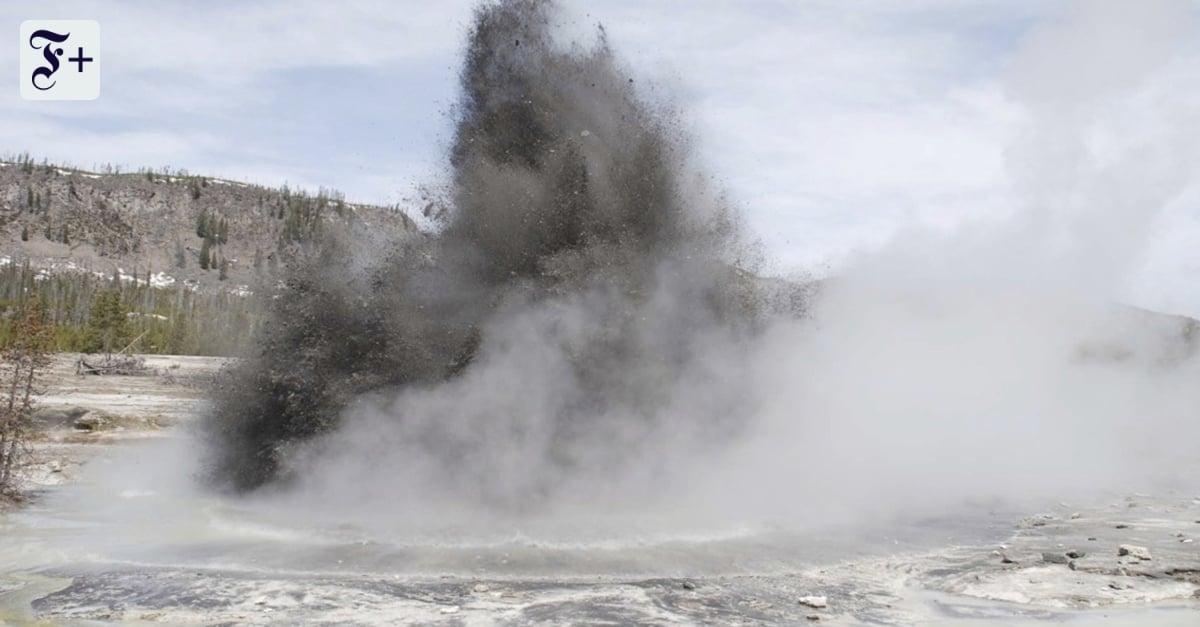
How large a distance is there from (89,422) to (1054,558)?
2943cm

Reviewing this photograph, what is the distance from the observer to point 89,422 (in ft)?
107

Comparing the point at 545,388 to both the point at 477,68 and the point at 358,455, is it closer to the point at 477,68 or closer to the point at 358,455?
the point at 358,455

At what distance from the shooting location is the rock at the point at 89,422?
106ft

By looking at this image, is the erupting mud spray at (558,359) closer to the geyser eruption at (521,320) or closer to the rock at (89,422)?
the geyser eruption at (521,320)

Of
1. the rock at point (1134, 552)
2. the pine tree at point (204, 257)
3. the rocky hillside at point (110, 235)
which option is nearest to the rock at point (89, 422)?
the rock at point (1134, 552)

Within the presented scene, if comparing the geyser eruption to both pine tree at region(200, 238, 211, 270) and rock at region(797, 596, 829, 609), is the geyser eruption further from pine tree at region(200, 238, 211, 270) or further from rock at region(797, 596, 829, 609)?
pine tree at region(200, 238, 211, 270)

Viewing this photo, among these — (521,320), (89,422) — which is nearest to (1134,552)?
(521,320)

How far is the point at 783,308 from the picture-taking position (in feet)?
75.8

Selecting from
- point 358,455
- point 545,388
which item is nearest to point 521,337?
point 545,388

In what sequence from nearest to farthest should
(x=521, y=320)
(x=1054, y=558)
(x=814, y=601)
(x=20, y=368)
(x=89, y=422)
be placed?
(x=814, y=601), (x=1054, y=558), (x=521, y=320), (x=20, y=368), (x=89, y=422)

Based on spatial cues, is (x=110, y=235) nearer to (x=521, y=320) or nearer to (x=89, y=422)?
(x=89, y=422)

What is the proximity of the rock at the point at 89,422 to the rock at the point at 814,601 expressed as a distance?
1093 inches

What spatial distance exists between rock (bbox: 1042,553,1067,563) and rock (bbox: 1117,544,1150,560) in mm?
1162

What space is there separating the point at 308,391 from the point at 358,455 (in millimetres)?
1953
